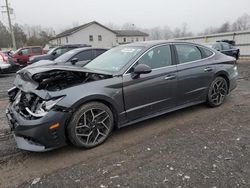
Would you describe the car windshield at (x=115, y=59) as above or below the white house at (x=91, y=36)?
below

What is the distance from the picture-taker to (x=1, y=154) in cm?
335

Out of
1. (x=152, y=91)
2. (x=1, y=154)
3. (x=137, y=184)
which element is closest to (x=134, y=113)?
(x=152, y=91)

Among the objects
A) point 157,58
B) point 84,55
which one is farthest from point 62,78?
point 84,55

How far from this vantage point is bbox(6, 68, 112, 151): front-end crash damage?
297 cm

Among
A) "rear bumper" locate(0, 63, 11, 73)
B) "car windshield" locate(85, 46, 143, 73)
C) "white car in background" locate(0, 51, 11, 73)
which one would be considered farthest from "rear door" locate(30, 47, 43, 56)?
"car windshield" locate(85, 46, 143, 73)

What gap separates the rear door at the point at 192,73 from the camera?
4379 mm

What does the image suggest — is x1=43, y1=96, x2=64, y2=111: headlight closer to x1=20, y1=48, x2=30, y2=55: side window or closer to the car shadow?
the car shadow

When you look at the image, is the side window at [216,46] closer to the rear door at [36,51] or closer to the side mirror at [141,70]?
the side mirror at [141,70]

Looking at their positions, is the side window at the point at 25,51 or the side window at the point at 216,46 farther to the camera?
the side window at the point at 25,51

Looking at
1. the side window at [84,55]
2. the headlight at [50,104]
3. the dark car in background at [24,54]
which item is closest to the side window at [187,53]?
the headlight at [50,104]

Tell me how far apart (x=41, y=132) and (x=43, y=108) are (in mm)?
326

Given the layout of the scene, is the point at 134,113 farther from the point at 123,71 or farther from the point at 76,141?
the point at 76,141

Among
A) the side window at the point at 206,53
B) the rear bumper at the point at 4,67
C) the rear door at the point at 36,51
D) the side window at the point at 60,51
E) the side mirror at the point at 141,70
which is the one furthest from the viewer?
the rear door at the point at 36,51

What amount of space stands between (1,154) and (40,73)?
1.34 m
